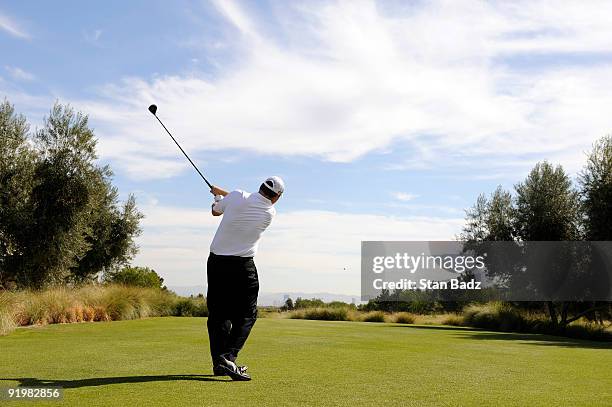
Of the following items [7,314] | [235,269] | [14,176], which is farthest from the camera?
[14,176]

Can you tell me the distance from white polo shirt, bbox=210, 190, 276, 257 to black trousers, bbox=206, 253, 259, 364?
0.31 feet

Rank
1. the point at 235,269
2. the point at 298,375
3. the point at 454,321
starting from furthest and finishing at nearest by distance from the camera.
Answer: the point at 454,321 → the point at 298,375 → the point at 235,269

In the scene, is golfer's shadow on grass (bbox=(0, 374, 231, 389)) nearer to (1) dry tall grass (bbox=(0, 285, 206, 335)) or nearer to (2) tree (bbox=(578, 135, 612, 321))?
(1) dry tall grass (bbox=(0, 285, 206, 335))

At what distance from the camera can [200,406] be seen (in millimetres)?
5020

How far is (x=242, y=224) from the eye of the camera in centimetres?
696

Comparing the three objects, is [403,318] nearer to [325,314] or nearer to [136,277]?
[325,314]

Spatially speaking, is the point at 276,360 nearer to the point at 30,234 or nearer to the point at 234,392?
the point at 234,392

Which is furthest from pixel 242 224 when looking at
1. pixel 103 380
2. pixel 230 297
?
pixel 103 380

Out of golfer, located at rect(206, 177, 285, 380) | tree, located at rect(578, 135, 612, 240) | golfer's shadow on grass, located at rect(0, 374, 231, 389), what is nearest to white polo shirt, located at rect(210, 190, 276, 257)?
golfer, located at rect(206, 177, 285, 380)

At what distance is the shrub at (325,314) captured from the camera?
30.4 meters

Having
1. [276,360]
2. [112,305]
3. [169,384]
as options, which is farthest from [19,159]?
[169,384]

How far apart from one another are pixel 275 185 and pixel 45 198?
2267cm

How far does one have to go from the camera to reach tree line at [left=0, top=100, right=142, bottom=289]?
26.8m

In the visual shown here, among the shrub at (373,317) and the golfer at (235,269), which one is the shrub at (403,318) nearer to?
the shrub at (373,317)
